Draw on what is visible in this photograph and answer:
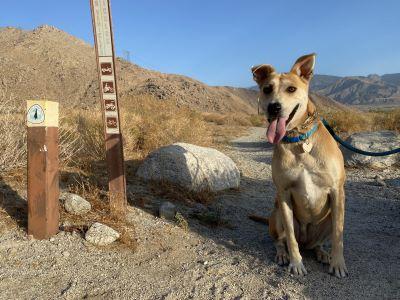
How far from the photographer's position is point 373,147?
9.64 metres

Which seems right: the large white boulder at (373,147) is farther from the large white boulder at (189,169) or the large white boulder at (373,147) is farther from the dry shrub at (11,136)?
the dry shrub at (11,136)

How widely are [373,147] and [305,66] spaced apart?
6.88m

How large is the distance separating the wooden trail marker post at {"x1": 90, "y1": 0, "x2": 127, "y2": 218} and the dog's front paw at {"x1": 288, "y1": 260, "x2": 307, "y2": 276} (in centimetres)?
205

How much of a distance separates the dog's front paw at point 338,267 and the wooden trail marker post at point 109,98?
2.39m

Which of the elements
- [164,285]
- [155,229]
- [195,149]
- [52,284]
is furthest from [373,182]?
Result: [52,284]

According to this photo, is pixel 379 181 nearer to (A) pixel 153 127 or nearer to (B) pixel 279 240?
(B) pixel 279 240

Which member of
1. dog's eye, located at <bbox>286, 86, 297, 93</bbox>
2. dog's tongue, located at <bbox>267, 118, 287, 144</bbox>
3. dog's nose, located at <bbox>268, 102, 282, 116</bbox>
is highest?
dog's eye, located at <bbox>286, 86, 297, 93</bbox>

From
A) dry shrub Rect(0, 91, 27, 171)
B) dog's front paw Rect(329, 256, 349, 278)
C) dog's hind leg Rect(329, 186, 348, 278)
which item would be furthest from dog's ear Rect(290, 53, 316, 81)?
dry shrub Rect(0, 91, 27, 171)

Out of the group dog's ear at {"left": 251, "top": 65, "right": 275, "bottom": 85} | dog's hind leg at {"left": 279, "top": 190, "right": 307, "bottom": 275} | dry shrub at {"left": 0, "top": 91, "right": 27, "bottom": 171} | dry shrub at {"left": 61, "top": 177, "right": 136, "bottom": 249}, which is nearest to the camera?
dog's hind leg at {"left": 279, "top": 190, "right": 307, "bottom": 275}

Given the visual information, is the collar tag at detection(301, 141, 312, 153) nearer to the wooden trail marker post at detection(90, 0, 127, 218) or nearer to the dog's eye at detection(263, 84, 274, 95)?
the dog's eye at detection(263, 84, 274, 95)

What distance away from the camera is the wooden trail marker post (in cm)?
454

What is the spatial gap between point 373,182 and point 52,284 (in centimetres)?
635

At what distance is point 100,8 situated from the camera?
4523 millimetres

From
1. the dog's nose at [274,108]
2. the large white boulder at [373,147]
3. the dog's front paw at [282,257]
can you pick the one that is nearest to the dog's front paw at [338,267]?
the dog's front paw at [282,257]
